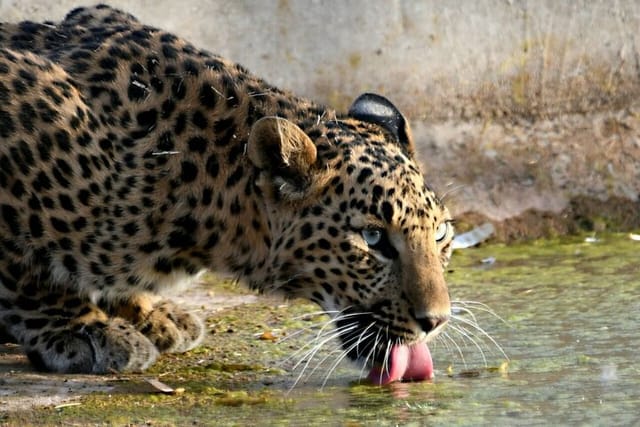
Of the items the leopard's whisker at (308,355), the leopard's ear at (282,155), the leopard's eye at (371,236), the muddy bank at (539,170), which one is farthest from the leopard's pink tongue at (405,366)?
the muddy bank at (539,170)

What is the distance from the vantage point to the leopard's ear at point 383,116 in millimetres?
7598

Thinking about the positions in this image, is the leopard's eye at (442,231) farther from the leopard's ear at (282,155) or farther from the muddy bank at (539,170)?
the muddy bank at (539,170)

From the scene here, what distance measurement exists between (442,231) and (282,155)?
2.84ft

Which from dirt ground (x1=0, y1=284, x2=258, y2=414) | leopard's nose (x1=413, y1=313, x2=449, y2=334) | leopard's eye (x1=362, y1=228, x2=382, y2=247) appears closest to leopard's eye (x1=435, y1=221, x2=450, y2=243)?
leopard's eye (x1=362, y1=228, x2=382, y2=247)

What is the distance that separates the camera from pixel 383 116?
7633 millimetres

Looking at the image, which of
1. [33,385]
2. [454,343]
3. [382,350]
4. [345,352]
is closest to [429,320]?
[382,350]

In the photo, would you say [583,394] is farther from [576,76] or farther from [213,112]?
[576,76]

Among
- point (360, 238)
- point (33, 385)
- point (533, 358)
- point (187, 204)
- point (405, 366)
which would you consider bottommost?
point (33, 385)

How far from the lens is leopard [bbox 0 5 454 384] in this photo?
6.91m

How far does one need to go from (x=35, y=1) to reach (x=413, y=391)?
537cm

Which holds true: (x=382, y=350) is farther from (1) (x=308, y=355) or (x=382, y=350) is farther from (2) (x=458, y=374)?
(1) (x=308, y=355)

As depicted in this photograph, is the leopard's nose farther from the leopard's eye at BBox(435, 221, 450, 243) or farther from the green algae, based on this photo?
the leopard's eye at BBox(435, 221, 450, 243)

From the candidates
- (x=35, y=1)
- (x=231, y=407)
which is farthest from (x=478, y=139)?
(x=231, y=407)

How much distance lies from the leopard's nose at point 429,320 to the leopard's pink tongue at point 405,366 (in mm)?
183
